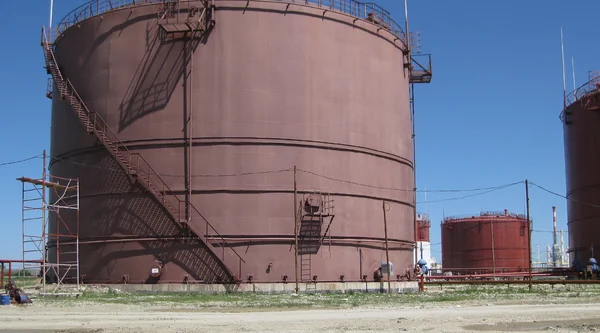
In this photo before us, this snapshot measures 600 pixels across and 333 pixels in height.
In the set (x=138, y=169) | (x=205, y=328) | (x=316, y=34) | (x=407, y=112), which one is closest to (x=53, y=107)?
(x=138, y=169)

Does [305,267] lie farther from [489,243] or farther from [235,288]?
[489,243]

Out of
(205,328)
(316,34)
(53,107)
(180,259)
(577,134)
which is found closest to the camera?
(205,328)

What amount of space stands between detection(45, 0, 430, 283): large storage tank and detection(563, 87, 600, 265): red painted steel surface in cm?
1846

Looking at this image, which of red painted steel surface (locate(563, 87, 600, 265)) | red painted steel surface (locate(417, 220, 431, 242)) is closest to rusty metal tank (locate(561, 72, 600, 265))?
red painted steel surface (locate(563, 87, 600, 265))

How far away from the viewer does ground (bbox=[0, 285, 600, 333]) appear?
17203 mm

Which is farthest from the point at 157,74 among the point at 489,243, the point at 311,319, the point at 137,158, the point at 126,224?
the point at 489,243

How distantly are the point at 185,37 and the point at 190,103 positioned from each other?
9.98ft

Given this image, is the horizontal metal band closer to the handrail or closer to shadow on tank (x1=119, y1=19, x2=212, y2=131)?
the handrail

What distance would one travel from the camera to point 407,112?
4012cm

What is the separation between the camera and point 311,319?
19062 mm

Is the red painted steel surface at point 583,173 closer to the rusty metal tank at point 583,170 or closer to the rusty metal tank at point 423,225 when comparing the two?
the rusty metal tank at point 583,170

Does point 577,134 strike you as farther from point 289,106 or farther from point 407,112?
point 289,106

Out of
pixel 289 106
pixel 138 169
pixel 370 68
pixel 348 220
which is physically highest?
pixel 370 68

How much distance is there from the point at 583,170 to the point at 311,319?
115 ft
